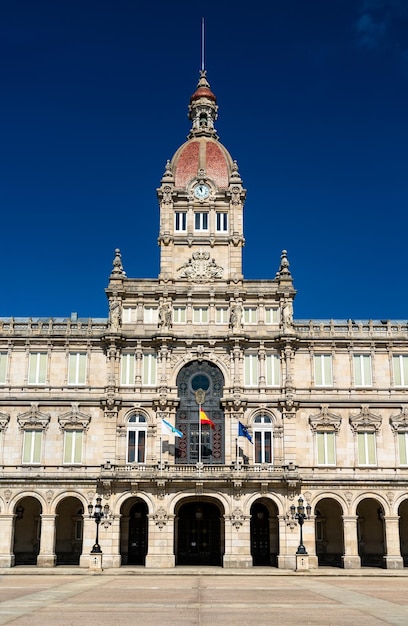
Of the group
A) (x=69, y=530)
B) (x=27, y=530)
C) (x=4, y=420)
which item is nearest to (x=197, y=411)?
(x=69, y=530)

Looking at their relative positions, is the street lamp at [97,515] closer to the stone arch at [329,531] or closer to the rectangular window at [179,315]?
the rectangular window at [179,315]

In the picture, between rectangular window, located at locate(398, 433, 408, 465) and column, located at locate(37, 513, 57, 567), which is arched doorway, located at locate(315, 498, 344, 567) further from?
column, located at locate(37, 513, 57, 567)

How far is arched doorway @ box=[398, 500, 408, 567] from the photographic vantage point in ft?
221

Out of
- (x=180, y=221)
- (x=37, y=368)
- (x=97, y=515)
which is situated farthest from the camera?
(x=180, y=221)

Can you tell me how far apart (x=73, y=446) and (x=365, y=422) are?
2664cm

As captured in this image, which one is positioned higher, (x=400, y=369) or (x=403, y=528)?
(x=400, y=369)

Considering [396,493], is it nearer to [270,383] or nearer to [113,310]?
[270,383]

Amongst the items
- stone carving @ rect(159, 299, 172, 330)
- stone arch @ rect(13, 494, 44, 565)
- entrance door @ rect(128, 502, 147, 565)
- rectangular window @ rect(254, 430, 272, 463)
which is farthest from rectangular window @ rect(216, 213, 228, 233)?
stone arch @ rect(13, 494, 44, 565)

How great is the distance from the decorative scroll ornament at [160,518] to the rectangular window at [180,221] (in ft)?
88.9

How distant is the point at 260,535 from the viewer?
2670 inches

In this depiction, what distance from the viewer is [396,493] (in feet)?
216

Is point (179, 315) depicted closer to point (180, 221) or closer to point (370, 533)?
point (180, 221)

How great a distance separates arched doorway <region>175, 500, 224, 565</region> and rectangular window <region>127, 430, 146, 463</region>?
20.2 feet

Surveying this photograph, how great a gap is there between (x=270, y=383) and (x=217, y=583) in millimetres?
25140
